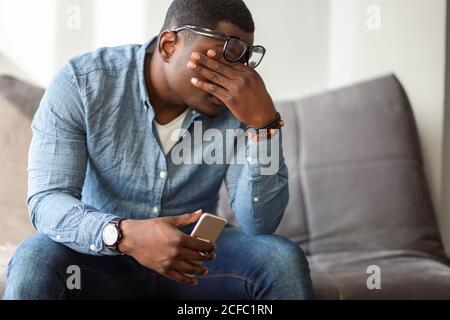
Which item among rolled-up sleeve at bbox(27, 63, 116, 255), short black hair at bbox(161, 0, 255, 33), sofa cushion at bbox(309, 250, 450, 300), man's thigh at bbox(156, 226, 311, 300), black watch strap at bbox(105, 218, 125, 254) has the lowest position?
sofa cushion at bbox(309, 250, 450, 300)

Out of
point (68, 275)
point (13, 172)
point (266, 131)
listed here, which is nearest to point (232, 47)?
point (266, 131)

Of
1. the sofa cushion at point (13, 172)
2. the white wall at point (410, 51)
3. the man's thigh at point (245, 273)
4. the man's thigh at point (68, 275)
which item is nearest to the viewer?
the man's thigh at point (68, 275)

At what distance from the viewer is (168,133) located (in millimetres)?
1430

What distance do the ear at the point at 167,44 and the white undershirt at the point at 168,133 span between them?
0.15m

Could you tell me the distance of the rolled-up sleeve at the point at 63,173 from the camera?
1180 millimetres

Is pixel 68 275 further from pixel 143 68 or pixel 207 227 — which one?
pixel 143 68

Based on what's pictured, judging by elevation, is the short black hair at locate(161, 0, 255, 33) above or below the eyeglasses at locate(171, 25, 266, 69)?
above

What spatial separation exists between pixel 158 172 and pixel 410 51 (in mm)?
1124

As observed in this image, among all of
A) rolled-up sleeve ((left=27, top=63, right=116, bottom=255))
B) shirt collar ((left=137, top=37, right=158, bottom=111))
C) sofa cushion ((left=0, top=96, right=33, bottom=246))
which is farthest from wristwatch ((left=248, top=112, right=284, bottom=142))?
sofa cushion ((left=0, top=96, right=33, bottom=246))

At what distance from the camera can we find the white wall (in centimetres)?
208

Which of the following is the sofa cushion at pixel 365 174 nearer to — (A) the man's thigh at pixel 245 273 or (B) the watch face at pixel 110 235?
(A) the man's thigh at pixel 245 273

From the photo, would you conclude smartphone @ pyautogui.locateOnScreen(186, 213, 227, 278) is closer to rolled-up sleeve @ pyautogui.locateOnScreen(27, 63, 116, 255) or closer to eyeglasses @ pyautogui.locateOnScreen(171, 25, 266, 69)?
rolled-up sleeve @ pyautogui.locateOnScreen(27, 63, 116, 255)

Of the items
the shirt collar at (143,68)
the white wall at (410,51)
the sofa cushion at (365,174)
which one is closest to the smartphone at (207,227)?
the shirt collar at (143,68)
